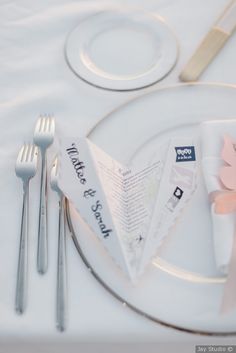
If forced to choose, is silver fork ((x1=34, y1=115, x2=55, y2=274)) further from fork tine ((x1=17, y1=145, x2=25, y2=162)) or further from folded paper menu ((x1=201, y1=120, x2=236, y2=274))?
folded paper menu ((x1=201, y1=120, x2=236, y2=274))

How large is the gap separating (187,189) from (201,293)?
12 cm

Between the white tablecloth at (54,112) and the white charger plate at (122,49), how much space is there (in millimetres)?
15

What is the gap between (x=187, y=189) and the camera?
1.81ft

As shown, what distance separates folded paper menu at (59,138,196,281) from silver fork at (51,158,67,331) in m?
0.02

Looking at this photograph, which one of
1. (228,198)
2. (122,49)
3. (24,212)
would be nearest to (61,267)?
(24,212)

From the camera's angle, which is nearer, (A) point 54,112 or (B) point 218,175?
(B) point 218,175

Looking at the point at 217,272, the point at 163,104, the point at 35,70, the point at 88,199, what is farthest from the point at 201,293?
the point at 35,70

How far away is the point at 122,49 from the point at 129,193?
28 cm

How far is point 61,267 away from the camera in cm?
52

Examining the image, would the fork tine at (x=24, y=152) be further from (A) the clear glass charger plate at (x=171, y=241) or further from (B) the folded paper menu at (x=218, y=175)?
(B) the folded paper menu at (x=218, y=175)

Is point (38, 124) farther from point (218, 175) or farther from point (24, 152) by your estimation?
point (218, 175)

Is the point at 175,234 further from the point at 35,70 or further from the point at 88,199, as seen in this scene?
the point at 35,70

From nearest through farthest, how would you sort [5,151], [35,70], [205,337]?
[205,337] < [5,151] < [35,70]

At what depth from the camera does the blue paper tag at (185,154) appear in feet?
1.88
